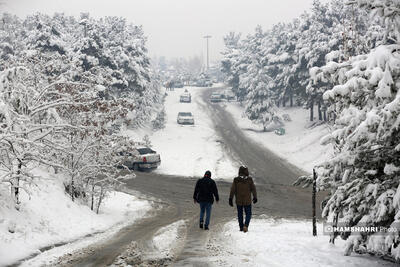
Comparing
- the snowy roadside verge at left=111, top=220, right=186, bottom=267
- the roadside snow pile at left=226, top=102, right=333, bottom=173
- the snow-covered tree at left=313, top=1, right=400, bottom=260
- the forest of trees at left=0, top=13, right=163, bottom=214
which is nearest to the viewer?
the snow-covered tree at left=313, top=1, right=400, bottom=260

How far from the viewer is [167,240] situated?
30.0 feet

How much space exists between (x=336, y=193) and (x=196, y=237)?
147 inches

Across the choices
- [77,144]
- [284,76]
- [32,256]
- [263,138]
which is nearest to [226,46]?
[284,76]

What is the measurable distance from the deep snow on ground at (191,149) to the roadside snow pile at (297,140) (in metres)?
4.53

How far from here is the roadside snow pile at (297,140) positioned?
32.4 m

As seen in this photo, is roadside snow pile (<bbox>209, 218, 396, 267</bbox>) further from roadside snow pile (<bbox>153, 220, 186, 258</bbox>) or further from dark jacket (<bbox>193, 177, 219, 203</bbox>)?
dark jacket (<bbox>193, 177, 219, 203</bbox>)

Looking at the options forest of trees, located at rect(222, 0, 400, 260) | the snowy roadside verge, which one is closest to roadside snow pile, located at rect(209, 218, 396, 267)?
forest of trees, located at rect(222, 0, 400, 260)

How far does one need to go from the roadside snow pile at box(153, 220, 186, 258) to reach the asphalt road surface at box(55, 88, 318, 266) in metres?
0.15

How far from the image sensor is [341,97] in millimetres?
6512

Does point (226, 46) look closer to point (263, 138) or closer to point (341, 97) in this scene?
point (263, 138)

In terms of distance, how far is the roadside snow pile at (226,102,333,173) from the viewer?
32406mm

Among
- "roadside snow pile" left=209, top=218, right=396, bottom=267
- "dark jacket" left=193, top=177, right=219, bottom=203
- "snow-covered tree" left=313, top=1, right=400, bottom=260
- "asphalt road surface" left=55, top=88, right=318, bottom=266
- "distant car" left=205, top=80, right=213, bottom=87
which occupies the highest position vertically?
"distant car" left=205, top=80, right=213, bottom=87

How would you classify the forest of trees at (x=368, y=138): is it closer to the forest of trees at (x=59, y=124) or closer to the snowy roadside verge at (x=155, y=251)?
the snowy roadside verge at (x=155, y=251)

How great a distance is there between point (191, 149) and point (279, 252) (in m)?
28.7
